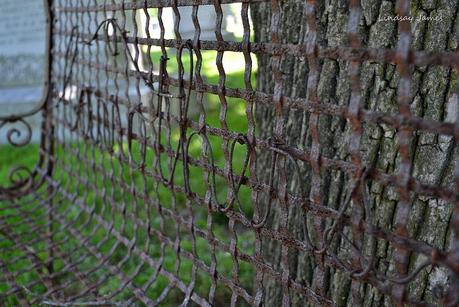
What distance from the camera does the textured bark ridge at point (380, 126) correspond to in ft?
3.42

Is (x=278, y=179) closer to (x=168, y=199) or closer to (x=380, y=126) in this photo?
(x=380, y=126)

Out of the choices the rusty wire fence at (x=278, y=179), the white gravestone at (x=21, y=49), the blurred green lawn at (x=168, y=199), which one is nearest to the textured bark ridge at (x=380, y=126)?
the rusty wire fence at (x=278, y=179)

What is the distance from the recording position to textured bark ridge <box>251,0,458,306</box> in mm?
1043

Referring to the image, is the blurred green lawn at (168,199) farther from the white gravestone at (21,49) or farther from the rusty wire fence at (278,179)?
the white gravestone at (21,49)

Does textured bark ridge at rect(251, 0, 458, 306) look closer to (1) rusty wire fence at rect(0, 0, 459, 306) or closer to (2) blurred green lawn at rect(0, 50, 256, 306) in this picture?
(1) rusty wire fence at rect(0, 0, 459, 306)

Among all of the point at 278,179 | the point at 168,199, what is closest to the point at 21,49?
the point at 168,199

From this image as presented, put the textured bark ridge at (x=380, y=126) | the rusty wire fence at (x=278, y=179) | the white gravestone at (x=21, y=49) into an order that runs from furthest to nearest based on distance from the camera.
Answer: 1. the white gravestone at (x=21, y=49)
2. the textured bark ridge at (x=380, y=126)
3. the rusty wire fence at (x=278, y=179)

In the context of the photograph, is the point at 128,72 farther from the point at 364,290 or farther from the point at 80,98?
the point at 364,290

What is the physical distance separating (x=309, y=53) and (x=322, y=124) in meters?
0.48

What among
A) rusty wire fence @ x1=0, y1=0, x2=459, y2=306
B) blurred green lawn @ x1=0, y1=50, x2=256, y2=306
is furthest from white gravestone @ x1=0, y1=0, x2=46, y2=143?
rusty wire fence @ x1=0, y1=0, x2=459, y2=306

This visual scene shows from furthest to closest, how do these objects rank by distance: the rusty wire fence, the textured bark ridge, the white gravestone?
the white gravestone
the textured bark ridge
the rusty wire fence

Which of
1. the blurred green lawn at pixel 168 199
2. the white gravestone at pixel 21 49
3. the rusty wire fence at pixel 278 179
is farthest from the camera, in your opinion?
the white gravestone at pixel 21 49

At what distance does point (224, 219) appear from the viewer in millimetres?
2664

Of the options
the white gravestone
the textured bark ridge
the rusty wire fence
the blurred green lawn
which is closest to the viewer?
the rusty wire fence
